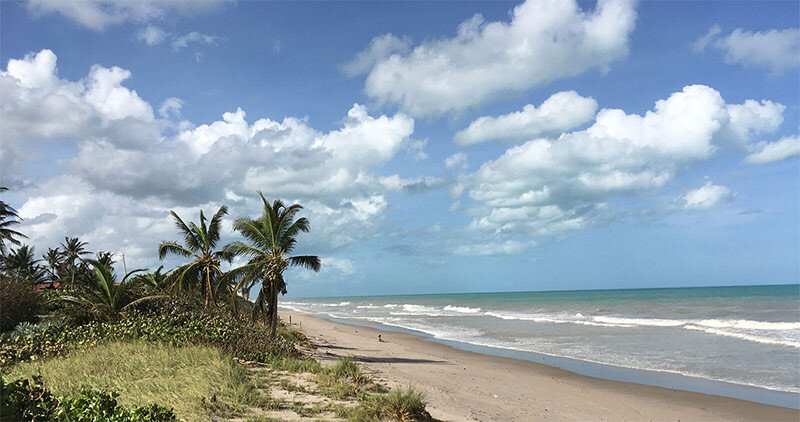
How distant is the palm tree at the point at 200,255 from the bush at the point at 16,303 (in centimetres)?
471

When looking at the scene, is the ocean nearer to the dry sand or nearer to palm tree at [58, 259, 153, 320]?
the dry sand

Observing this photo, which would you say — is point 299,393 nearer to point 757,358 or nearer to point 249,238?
point 249,238

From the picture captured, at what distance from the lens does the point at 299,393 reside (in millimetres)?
9523

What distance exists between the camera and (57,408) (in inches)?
213

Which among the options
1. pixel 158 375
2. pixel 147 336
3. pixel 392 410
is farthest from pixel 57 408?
pixel 147 336

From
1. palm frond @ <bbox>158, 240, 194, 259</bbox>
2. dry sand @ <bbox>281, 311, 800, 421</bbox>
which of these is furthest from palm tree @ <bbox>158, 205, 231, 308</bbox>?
dry sand @ <bbox>281, 311, 800, 421</bbox>

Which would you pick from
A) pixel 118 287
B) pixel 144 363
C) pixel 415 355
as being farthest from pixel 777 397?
pixel 118 287

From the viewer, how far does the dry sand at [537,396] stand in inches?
412

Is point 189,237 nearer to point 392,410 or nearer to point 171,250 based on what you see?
point 171,250

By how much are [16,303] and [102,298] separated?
3984 mm

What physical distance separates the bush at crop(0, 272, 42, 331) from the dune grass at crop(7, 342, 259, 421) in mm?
6723

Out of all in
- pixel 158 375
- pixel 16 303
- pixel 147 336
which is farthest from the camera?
pixel 16 303

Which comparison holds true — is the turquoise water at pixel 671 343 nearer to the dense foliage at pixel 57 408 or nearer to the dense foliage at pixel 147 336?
the dense foliage at pixel 147 336

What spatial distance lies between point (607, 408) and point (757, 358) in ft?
33.8
